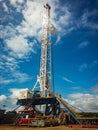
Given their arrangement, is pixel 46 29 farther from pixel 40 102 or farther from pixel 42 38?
pixel 40 102

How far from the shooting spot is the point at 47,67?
54562 millimetres

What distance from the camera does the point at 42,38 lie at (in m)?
57.7

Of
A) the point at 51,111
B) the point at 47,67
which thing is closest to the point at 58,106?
the point at 51,111

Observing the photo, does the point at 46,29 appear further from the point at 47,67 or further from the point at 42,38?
the point at 47,67

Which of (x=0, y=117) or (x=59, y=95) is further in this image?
(x=0, y=117)

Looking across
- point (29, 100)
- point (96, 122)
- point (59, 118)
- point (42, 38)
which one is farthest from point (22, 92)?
point (96, 122)

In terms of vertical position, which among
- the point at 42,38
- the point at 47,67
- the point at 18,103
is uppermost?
the point at 42,38

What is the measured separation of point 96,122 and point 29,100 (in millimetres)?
20037

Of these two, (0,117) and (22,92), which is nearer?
(22,92)

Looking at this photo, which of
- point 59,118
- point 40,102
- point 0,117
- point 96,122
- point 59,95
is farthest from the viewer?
point 0,117

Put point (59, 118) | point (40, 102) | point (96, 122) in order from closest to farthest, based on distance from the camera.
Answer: point (96, 122) < point (59, 118) < point (40, 102)

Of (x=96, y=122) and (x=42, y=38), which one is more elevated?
(x=42, y=38)

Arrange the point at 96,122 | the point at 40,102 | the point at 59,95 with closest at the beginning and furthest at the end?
the point at 96,122
the point at 59,95
the point at 40,102

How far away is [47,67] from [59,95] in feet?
31.9
